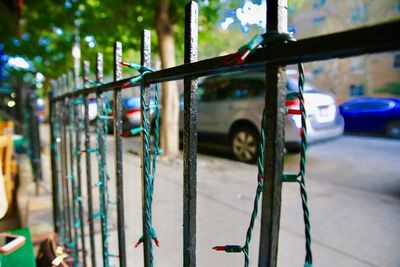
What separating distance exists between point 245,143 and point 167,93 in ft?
6.49

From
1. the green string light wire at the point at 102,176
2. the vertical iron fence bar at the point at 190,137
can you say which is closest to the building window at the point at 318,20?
the green string light wire at the point at 102,176

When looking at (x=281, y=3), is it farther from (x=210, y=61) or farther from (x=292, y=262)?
(x=292, y=262)

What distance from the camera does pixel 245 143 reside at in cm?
585

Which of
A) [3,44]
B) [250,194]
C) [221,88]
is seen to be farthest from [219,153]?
[3,44]

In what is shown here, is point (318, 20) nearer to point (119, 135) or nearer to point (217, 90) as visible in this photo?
point (217, 90)

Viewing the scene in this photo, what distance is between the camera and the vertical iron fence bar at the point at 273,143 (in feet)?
1.81

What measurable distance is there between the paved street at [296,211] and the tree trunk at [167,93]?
0.91 metres

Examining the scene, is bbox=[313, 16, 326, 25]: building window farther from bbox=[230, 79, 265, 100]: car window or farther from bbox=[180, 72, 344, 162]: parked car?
bbox=[230, 79, 265, 100]: car window

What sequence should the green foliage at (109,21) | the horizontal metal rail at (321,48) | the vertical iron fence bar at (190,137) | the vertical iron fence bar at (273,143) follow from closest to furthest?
1. the horizontal metal rail at (321,48)
2. the vertical iron fence bar at (273,143)
3. the vertical iron fence bar at (190,137)
4. the green foliage at (109,21)

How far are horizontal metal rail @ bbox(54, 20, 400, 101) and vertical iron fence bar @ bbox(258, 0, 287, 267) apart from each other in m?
0.03

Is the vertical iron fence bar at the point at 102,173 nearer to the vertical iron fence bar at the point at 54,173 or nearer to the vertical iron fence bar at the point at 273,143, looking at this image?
the vertical iron fence bar at the point at 273,143

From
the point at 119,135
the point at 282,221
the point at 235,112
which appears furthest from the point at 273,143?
the point at 235,112

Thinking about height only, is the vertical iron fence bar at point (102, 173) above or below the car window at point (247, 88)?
below

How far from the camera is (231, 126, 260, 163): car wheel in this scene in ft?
18.7
